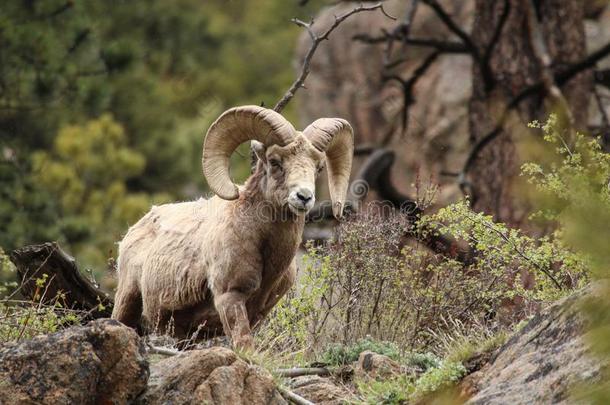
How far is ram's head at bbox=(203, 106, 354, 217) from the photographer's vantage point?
9.05 meters

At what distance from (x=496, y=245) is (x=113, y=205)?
1842 centimetres

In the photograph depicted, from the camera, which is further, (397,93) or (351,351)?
(397,93)

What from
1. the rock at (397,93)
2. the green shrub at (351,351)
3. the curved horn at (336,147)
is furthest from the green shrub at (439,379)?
the rock at (397,93)

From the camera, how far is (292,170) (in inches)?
357

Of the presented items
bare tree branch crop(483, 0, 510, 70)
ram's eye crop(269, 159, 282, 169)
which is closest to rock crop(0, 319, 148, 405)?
ram's eye crop(269, 159, 282, 169)

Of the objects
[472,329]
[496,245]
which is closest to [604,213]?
[472,329]

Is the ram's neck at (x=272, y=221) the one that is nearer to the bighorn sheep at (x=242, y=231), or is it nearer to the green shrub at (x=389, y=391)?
the bighorn sheep at (x=242, y=231)

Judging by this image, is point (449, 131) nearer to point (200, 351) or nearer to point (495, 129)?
point (495, 129)

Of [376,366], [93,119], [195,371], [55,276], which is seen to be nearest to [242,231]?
[376,366]

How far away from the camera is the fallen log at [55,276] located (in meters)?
9.84

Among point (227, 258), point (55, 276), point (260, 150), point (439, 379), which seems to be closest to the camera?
point (439, 379)

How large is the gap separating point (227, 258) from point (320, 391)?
1.43 m

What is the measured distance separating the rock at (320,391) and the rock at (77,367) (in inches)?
55.6

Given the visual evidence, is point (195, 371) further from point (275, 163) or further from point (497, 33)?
point (497, 33)
